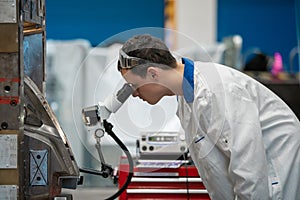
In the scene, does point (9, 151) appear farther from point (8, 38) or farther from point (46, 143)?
point (8, 38)

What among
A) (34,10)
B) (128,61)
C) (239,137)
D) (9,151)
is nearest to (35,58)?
(34,10)

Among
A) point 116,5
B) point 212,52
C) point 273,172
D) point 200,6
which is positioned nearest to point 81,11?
point 116,5

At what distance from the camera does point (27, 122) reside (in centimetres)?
216

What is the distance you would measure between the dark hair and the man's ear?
0.01 meters

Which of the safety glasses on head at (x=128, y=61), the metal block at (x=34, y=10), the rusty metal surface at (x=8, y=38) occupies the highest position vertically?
the metal block at (x=34, y=10)

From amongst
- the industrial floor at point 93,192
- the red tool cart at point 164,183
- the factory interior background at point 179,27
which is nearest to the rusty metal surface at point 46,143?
the industrial floor at point 93,192

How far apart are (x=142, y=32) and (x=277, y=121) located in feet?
2.32

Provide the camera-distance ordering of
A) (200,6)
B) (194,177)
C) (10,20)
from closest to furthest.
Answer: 1. (10,20)
2. (194,177)
3. (200,6)

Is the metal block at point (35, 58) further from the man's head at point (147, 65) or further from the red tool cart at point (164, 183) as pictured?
the red tool cart at point (164, 183)

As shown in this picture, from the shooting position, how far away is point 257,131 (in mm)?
2334

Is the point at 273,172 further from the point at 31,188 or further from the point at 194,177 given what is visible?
the point at 31,188

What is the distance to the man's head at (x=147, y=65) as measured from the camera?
2230mm

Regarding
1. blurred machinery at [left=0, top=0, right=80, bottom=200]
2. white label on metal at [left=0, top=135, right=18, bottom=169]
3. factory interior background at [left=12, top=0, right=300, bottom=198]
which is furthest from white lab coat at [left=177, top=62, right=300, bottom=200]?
factory interior background at [left=12, top=0, right=300, bottom=198]

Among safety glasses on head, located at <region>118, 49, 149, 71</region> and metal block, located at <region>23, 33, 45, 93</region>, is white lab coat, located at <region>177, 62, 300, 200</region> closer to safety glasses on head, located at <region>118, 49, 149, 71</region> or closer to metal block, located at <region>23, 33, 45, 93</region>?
safety glasses on head, located at <region>118, 49, 149, 71</region>
